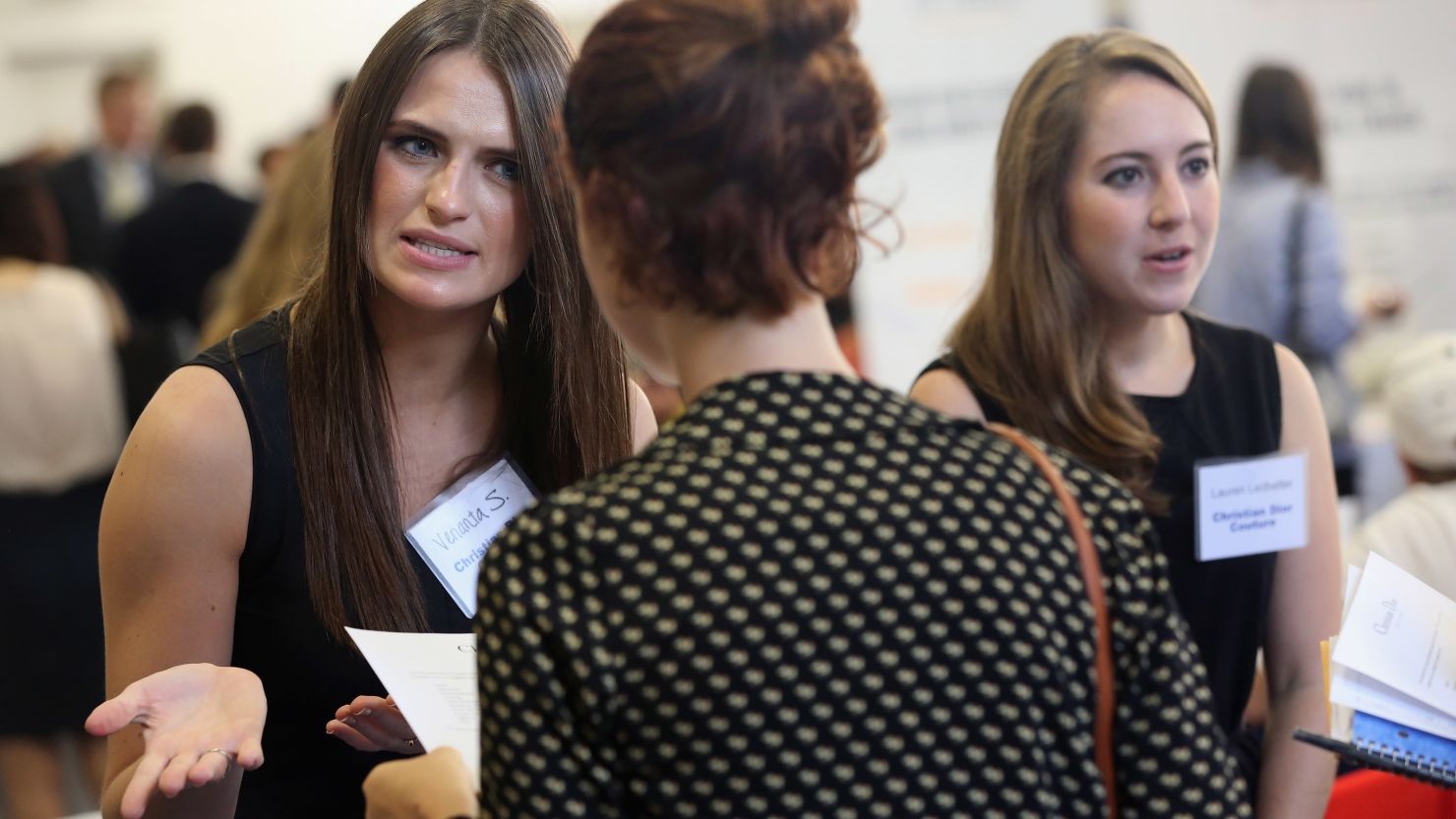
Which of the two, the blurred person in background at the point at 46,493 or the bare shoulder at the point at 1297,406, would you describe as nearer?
the bare shoulder at the point at 1297,406

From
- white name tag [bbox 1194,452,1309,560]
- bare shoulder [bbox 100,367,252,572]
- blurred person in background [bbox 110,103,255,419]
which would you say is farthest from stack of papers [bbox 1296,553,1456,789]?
blurred person in background [bbox 110,103,255,419]

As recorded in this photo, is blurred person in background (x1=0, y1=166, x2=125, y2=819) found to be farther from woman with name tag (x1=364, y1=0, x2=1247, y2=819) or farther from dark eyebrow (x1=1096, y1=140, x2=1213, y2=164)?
woman with name tag (x1=364, y1=0, x2=1247, y2=819)

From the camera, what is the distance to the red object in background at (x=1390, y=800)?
2.29m

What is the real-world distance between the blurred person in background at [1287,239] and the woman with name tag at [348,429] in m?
3.54

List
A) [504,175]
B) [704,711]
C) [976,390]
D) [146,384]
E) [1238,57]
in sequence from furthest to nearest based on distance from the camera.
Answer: [1238,57] < [146,384] < [976,390] < [504,175] < [704,711]

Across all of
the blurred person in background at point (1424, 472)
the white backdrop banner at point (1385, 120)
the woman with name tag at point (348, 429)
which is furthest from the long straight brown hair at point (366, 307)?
the white backdrop banner at point (1385, 120)

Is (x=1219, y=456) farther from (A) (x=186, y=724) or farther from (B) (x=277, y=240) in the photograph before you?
(B) (x=277, y=240)

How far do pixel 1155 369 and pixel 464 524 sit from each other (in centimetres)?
105

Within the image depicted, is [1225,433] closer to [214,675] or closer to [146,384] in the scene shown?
[214,675]

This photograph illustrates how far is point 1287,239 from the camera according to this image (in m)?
4.79

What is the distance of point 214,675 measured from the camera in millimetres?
1389

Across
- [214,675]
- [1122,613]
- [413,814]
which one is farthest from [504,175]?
[1122,613]

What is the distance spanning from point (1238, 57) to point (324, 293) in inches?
194

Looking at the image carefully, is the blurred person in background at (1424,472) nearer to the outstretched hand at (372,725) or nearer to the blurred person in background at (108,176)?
the outstretched hand at (372,725)
